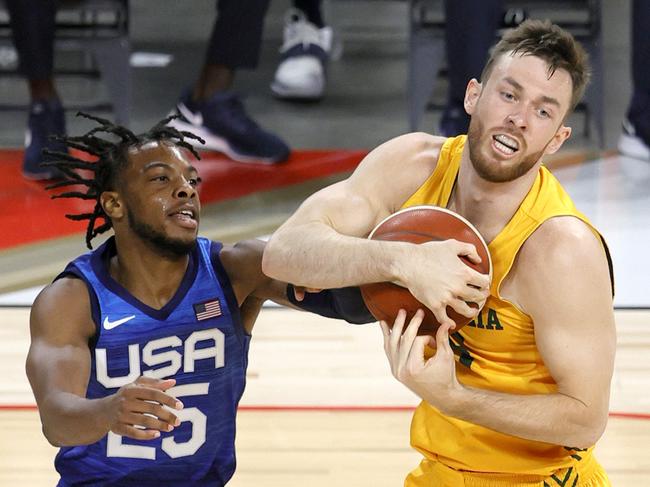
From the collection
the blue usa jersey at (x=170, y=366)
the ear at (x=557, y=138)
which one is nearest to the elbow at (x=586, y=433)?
the ear at (x=557, y=138)

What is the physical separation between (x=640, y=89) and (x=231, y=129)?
212 centimetres

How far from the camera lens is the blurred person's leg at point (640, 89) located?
22.3 ft

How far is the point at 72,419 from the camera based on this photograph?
2621 millimetres

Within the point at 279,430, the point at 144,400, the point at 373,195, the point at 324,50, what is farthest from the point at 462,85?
the point at 144,400

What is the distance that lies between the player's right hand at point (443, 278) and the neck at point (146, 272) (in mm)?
663

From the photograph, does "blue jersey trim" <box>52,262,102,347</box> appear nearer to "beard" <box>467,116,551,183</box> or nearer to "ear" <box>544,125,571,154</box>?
"beard" <box>467,116,551,183</box>

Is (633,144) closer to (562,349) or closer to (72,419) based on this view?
(562,349)

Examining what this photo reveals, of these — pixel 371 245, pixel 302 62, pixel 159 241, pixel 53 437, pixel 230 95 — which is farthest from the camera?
pixel 302 62

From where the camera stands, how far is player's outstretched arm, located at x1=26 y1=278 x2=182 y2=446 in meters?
2.43

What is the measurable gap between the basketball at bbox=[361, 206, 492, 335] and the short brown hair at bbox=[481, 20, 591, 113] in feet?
1.09

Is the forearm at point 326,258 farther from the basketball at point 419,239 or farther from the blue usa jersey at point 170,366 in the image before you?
the blue usa jersey at point 170,366

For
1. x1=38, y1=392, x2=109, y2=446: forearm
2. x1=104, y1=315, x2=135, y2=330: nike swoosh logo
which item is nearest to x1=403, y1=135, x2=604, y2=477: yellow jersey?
x1=104, y1=315, x2=135, y2=330: nike swoosh logo

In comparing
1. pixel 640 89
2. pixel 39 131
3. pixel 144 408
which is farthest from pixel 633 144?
pixel 144 408

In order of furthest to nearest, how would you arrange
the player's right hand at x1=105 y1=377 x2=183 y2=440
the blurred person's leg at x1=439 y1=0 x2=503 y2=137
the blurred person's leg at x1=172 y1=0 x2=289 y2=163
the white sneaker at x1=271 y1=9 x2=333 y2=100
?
the white sneaker at x1=271 y1=9 x2=333 y2=100 < the blurred person's leg at x1=172 y1=0 x2=289 y2=163 < the blurred person's leg at x1=439 y1=0 x2=503 y2=137 < the player's right hand at x1=105 y1=377 x2=183 y2=440
